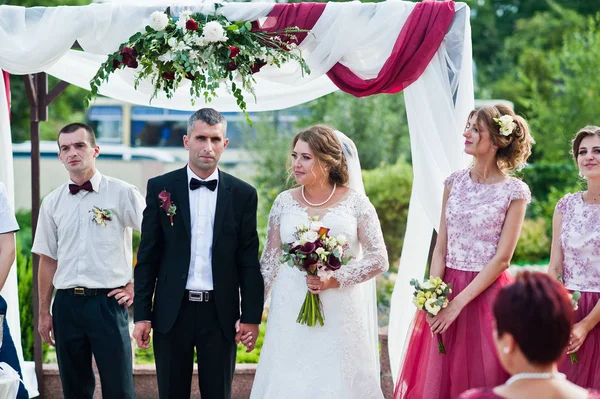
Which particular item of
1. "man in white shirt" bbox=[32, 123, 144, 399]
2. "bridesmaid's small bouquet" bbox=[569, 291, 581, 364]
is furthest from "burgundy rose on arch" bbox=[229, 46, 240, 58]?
"bridesmaid's small bouquet" bbox=[569, 291, 581, 364]

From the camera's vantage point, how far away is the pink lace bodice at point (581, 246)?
178 inches

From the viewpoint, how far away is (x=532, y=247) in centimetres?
1412

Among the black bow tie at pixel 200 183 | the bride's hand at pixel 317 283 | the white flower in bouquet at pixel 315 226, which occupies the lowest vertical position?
the bride's hand at pixel 317 283

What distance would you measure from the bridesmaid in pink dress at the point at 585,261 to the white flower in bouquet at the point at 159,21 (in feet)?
8.55

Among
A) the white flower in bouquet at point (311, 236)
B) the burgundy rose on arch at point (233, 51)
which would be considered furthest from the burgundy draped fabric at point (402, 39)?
the white flower in bouquet at point (311, 236)

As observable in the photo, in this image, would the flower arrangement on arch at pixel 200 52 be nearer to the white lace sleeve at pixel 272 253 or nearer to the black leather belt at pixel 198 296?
the white lace sleeve at pixel 272 253

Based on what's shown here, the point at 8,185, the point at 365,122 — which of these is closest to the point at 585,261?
the point at 8,185

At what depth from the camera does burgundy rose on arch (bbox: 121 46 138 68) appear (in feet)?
16.7

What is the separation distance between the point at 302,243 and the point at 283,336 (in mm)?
644

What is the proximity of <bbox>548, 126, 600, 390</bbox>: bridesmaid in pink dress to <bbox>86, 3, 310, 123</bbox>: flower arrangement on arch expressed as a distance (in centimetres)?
184

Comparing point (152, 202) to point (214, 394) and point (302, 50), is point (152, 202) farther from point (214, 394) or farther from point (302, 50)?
point (302, 50)

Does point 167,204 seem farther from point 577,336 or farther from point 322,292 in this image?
point 577,336

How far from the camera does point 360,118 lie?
1455 cm

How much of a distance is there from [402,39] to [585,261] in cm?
185
